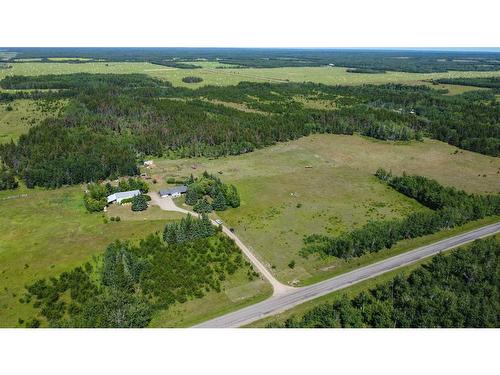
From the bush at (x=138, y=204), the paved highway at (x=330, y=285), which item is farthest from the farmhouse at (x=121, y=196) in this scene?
the paved highway at (x=330, y=285)

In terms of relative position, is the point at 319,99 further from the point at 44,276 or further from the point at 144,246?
the point at 44,276

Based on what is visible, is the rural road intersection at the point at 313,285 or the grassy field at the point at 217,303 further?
the grassy field at the point at 217,303

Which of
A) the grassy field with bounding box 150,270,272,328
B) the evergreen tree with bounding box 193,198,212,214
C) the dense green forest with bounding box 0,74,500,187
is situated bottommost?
the grassy field with bounding box 150,270,272,328

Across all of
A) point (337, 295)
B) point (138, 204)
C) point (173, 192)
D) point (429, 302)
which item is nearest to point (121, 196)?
point (138, 204)

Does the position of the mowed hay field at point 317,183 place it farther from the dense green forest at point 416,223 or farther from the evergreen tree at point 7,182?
the evergreen tree at point 7,182

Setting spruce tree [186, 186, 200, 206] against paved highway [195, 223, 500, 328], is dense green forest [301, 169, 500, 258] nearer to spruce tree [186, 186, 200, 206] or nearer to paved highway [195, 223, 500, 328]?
paved highway [195, 223, 500, 328]

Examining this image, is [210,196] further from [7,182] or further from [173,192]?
[7,182]

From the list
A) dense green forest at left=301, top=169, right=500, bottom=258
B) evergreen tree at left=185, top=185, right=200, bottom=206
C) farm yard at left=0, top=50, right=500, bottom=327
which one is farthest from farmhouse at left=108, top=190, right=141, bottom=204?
dense green forest at left=301, top=169, right=500, bottom=258
